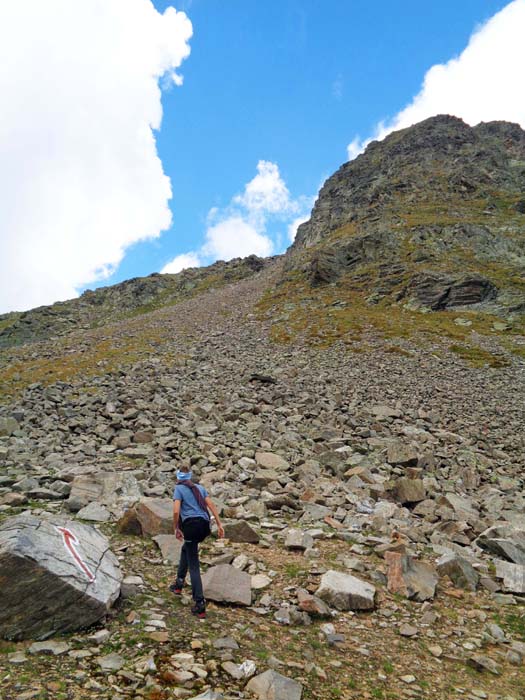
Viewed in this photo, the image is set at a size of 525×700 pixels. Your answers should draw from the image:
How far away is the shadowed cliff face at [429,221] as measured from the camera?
63.2 metres

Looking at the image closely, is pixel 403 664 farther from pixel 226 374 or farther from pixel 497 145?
pixel 497 145

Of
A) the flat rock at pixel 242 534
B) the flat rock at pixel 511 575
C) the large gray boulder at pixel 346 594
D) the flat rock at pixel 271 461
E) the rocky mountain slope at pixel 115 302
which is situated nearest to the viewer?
the large gray boulder at pixel 346 594

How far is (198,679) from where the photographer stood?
5.46m

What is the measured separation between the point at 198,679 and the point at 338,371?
28216 mm

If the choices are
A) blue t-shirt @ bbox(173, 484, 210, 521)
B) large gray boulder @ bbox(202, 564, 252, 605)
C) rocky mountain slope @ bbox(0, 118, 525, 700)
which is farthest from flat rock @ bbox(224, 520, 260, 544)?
blue t-shirt @ bbox(173, 484, 210, 521)

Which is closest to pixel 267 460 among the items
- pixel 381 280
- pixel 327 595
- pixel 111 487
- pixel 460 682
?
pixel 111 487

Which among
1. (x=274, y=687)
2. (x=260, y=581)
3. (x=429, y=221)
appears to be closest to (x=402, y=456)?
(x=260, y=581)

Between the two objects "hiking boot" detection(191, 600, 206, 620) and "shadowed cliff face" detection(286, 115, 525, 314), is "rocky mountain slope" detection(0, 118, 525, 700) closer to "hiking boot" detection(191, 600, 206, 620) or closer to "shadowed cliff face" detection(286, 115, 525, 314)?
"hiking boot" detection(191, 600, 206, 620)

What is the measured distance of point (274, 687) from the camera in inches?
214

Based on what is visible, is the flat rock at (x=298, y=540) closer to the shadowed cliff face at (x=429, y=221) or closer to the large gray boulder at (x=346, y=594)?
the large gray boulder at (x=346, y=594)

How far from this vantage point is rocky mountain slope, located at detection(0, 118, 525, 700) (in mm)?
6023

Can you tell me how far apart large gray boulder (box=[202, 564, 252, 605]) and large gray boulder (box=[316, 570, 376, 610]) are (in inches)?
56.7

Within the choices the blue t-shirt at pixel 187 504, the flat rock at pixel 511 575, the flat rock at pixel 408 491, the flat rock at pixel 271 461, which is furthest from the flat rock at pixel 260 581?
the flat rock at pixel 408 491

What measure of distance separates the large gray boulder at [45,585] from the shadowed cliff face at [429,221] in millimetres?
59218
